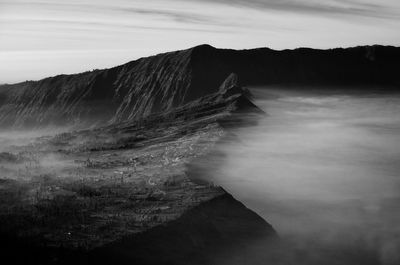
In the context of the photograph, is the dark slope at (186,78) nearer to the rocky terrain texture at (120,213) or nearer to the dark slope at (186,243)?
the rocky terrain texture at (120,213)

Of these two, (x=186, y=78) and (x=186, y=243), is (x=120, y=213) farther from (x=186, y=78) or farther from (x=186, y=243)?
(x=186, y=78)

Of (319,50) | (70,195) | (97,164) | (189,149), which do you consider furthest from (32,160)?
(319,50)

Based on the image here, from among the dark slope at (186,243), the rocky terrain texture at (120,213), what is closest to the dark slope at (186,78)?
the rocky terrain texture at (120,213)

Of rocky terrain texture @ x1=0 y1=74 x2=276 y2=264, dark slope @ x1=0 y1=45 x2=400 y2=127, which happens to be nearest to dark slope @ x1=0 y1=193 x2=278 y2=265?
rocky terrain texture @ x1=0 y1=74 x2=276 y2=264

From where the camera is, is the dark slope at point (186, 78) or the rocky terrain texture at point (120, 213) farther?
the dark slope at point (186, 78)

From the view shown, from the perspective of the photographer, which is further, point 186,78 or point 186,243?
point 186,78

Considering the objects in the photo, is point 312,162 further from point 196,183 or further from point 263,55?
point 263,55

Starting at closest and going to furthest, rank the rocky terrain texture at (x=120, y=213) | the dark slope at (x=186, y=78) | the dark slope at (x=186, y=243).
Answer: the dark slope at (x=186, y=243) < the rocky terrain texture at (x=120, y=213) < the dark slope at (x=186, y=78)

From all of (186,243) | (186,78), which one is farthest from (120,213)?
(186,78)
